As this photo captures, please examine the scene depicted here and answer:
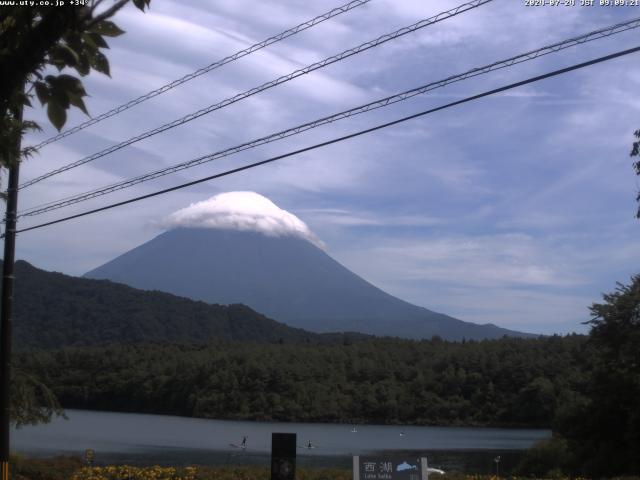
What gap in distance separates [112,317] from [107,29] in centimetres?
15985

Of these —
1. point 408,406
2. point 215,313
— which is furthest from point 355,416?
point 215,313

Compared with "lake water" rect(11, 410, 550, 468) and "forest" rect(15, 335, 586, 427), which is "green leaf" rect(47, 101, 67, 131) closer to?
"lake water" rect(11, 410, 550, 468)

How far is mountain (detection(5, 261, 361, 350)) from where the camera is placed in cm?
13812

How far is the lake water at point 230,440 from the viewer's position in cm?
4472

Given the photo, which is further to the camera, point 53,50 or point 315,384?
point 315,384

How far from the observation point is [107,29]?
152 inches

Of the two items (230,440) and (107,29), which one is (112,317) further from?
(107,29)

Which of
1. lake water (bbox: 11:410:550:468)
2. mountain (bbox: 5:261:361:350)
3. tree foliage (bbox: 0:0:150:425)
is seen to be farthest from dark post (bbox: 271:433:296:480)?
mountain (bbox: 5:261:361:350)

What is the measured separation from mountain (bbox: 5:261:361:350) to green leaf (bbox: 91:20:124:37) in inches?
4825

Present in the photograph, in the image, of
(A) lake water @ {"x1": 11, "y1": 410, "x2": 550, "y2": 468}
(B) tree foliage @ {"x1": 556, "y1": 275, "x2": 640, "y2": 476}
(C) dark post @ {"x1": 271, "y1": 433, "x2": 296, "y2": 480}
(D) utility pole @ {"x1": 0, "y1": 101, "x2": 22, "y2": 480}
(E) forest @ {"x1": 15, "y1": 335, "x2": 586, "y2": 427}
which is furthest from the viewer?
(E) forest @ {"x1": 15, "y1": 335, "x2": 586, "y2": 427}

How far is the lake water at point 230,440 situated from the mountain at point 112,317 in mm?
46652

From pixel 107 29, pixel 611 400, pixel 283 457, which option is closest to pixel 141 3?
pixel 107 29

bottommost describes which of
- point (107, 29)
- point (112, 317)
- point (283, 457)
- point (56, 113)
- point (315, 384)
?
point (283, 457)

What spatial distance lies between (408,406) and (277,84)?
9210 cm
